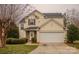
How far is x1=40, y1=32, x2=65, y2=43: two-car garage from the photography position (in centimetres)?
2422

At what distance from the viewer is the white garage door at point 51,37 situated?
953 inches

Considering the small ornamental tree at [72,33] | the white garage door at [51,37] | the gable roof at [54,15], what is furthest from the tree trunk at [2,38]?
the small ornamental tree at [72,33]

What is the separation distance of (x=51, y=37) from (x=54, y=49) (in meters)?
0.27

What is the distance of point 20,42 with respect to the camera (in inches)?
951

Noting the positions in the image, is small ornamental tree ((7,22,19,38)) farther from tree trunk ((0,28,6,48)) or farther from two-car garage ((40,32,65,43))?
two-car garage ((40,32,65,43))

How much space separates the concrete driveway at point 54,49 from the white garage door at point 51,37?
0.34ft

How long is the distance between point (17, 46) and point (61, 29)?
34.1 inches

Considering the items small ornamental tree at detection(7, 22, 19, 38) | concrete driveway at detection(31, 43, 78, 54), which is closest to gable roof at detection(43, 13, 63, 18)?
concrete driveway at detection(31, 43, 78, 54)

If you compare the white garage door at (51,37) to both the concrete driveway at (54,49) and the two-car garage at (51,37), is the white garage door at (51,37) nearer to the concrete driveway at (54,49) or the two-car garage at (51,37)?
the two-car garage at (51,37)

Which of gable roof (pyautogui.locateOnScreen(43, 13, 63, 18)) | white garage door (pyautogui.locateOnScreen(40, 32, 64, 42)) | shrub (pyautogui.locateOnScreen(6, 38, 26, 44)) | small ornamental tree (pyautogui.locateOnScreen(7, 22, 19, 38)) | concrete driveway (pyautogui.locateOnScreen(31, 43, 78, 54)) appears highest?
gable roof (pyautogui.locateOnScreen(43, 13, 63, 18))

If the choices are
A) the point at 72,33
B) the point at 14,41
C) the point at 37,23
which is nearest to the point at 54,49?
the point at 72,33

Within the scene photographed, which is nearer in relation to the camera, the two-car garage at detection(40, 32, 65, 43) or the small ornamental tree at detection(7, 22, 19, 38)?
the small ornamental tree at detection(7, 22, 19, 38)

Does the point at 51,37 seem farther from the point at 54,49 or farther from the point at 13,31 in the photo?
the point at 13,31
